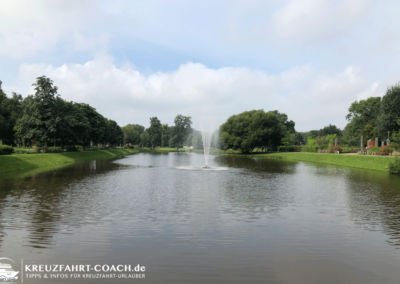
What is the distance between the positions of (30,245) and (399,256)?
12414 mm

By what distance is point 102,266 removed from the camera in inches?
337

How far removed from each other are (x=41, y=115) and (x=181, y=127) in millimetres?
110334

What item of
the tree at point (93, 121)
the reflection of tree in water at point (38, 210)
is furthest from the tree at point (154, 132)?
the reflection of tree in water at point (38, 210)

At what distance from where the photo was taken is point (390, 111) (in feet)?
245

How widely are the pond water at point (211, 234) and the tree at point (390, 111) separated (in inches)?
2530

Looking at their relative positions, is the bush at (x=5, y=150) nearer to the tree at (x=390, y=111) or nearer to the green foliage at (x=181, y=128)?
the tree at (x=390, y=111)

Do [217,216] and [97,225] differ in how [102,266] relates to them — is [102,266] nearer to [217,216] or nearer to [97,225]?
[97,225]

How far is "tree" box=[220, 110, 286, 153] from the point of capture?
107981 millimetres

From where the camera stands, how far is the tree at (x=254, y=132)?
108 meters

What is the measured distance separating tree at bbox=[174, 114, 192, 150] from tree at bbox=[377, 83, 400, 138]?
107543 millimetres

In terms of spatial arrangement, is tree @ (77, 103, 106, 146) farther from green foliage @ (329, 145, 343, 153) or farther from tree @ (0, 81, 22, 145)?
green foliage @ (329, 145, 343, 153)

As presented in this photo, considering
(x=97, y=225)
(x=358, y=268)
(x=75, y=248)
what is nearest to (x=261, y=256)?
(x=358, y=268)

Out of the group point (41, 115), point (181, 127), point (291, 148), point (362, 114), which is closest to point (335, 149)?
point (291, 148)

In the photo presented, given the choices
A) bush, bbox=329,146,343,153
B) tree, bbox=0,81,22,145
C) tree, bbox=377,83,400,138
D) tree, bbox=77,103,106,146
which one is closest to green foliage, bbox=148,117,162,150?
tree, bbox=77,103,106,146
